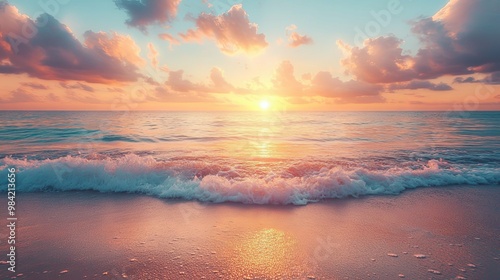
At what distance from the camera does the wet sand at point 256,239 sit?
14.8 ft

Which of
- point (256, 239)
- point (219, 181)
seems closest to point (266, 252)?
point (256, 239)

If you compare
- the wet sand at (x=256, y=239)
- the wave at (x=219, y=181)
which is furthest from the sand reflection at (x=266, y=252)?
the wave at (x=219, y=181)

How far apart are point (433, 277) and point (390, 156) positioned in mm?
12171

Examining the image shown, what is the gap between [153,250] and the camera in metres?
5.14

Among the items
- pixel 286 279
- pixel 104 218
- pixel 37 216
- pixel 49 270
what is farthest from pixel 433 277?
pixel 37 216

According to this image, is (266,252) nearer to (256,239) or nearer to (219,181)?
(256,239)

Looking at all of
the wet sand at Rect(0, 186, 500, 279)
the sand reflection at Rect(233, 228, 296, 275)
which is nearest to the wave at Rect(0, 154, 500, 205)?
the wet sand at Rect(0, 186, 500, 279)

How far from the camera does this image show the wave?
8.37 metres

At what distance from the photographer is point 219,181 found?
A: 8.93 meters

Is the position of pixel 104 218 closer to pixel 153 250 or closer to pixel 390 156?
pixel 153 250

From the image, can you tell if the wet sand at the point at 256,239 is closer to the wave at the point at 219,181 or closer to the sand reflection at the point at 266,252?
the sand reflection at the point at 266,252

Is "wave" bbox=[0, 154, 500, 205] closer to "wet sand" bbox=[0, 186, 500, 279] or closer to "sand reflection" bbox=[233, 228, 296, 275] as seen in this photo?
"wet sand" bbox=[0, 186, 500, 279]

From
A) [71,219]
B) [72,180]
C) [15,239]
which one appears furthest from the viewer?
[72,180]

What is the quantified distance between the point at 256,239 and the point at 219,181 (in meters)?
3.54
